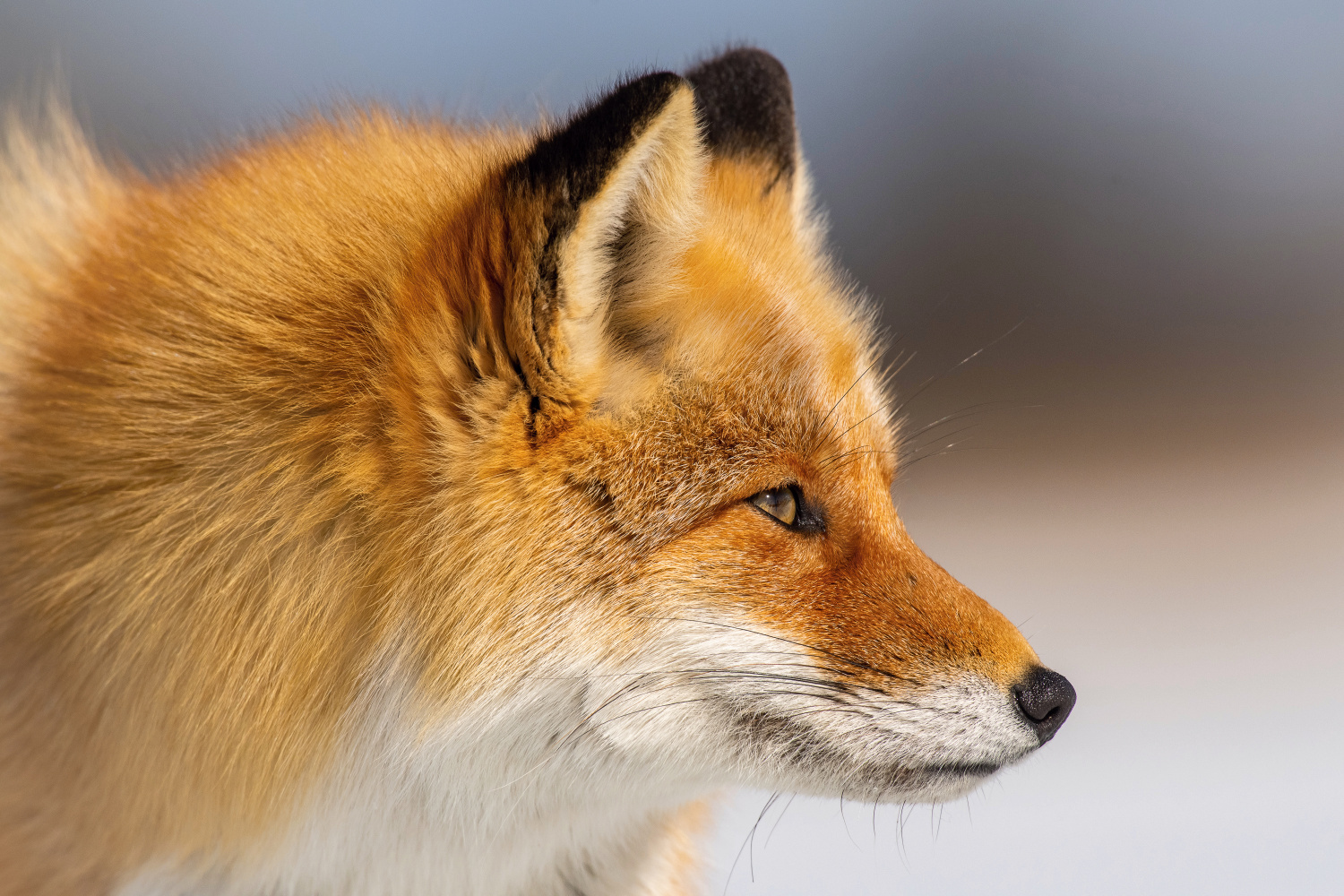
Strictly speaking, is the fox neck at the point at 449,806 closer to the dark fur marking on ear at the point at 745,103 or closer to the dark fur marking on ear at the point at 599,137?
the dark fur marking on ear at the point at 599,137

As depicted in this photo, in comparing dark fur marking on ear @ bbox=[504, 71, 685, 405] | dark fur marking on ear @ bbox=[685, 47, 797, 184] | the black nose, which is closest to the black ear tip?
dark fur marking on ear @ bbox=[685, 47, 797, 184]

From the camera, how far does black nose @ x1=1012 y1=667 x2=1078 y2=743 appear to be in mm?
1343

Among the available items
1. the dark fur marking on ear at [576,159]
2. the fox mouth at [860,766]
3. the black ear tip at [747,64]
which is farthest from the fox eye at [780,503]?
the black ear tip at [747,64]

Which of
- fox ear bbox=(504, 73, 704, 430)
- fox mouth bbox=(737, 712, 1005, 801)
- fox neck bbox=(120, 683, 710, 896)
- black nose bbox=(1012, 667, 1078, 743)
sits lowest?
fox neck bbox=(120, 683, 710, 896)

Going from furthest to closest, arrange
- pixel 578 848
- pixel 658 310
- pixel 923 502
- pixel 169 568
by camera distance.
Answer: pixel 923 502
pixel 578 848
pixel 658 310
pixel 169 568

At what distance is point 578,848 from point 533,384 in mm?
737

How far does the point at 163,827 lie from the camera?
1.34m

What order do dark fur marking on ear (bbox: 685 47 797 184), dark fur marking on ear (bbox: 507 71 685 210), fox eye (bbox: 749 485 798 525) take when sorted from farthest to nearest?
1. dark fur marking on ear (bbox: 685 47 797 184)
2. fox eye (bbox: 749 485 798 525)
3. dark fur marking on ear (bbox: 507 71 685 210)

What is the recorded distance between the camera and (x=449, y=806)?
53.1 inches

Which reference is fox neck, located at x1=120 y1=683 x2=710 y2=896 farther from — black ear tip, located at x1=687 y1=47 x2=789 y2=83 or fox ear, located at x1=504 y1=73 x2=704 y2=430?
black ear tip, located at x1=687 y1=47 x2=789 y2=83

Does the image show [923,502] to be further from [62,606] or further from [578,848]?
[62,606]

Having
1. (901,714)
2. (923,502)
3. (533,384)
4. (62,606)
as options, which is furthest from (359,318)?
(923,502)

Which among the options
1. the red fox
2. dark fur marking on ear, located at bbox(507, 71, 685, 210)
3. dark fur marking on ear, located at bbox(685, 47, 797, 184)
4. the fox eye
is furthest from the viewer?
dark fur marking on ear, located at bbox(685, 47, 797, 184)

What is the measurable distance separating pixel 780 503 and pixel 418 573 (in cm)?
48
